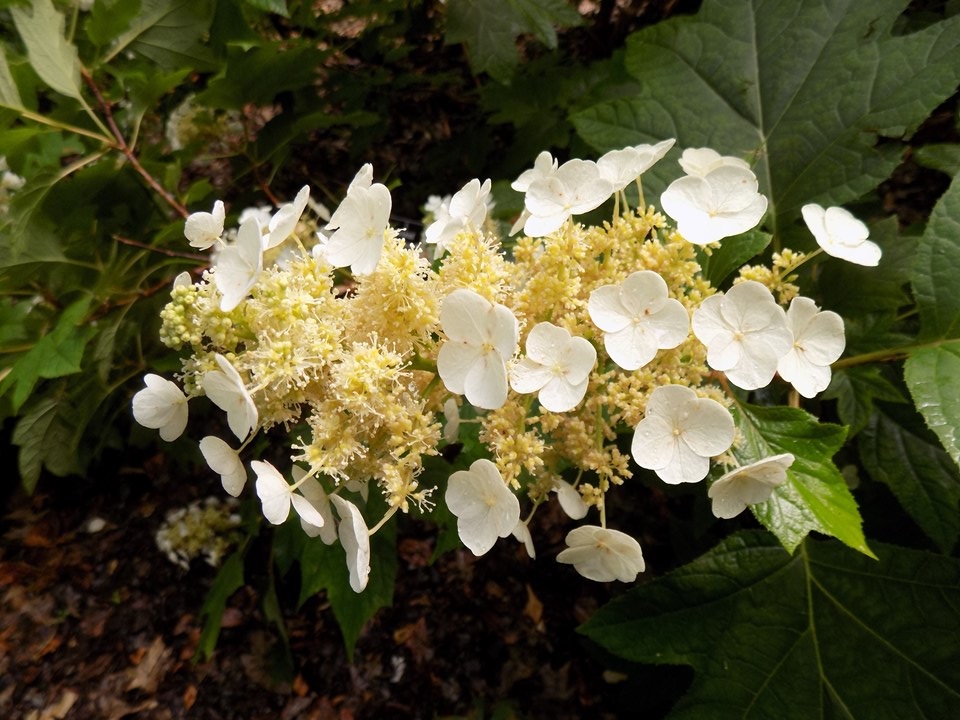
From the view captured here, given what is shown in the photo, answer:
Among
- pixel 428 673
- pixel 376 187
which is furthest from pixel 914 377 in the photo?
pixel 428 673

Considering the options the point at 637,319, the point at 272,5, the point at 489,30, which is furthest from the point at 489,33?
the point at 637,319

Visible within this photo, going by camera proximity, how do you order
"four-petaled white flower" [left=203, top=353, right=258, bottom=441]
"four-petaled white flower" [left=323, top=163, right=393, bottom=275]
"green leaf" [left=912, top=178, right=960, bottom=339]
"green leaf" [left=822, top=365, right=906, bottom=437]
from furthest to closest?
"green leaf" [left=822, top=365, right=906, bottom=437]
"green leaf" [left=912, top=178, right=960, bottom=339]
"four-petaled white flower" [left=323, top=163, right=393, bottom=275]
"four-petaled white flower" [left=203, top=353, right=258, bottom=441]

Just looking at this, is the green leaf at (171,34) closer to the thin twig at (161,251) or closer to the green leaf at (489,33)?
the thin twig at (161,251)

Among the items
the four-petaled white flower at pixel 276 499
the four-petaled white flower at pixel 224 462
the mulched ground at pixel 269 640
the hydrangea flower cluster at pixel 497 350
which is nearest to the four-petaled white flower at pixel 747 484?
the hydrangea flower cluster at pixel 497 350

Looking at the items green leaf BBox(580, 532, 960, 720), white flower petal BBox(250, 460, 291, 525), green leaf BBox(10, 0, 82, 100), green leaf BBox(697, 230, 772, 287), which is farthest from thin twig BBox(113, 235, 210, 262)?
green leaf BBox(580, 532, 960, 720)

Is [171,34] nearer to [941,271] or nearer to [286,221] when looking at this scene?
[286,221]

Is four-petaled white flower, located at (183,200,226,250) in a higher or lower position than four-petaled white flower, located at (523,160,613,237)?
higher

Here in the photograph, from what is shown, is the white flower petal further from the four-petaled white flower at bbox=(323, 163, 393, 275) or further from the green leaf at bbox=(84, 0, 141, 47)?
the green leaf at bbox=(84, 0, 141, 47)
